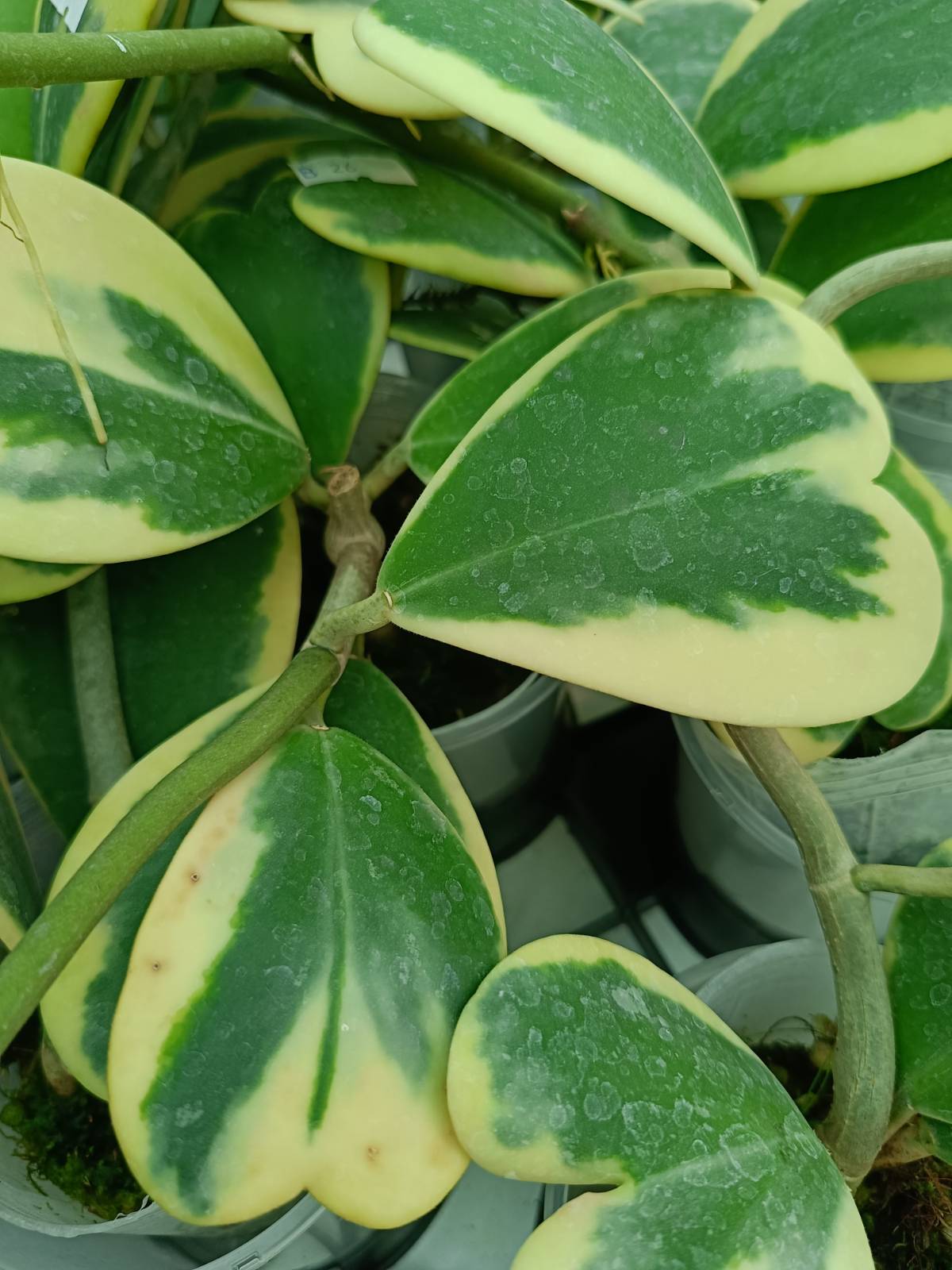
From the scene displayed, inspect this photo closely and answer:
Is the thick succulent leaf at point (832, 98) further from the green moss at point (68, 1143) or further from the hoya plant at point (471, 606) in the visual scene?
the green moss at point (68, 1143)

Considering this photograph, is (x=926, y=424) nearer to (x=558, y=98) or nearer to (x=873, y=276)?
(x=873, y=276)

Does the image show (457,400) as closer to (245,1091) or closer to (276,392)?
(276,392)

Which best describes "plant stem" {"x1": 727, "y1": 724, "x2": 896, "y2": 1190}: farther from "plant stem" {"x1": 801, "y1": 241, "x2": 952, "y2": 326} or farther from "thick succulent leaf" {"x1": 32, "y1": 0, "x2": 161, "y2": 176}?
"thick succulent leaf" {"x1": 32, "y1": 0, "x2": 161, "y2": 176}

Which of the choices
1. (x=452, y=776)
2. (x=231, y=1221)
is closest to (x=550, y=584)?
(x=452, y=776)

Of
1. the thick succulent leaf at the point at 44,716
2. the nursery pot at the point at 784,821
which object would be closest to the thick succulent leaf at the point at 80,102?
the thick succulent leaf at the point at 44,716

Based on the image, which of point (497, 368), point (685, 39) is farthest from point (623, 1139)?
point (685, 39)

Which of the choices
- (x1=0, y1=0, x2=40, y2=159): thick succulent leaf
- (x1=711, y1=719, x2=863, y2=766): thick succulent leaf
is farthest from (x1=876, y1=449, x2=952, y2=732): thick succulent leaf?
(x1=0, y1=0, x2=40, y2=159): thick succulent leaf
